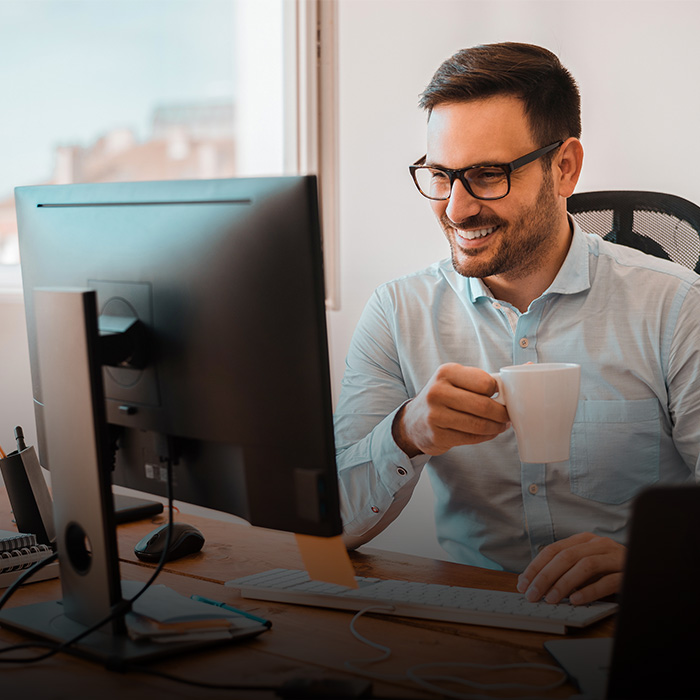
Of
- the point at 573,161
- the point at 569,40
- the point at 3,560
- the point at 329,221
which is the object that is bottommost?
the point at 3,560

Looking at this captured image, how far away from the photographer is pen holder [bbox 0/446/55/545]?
3.96ft

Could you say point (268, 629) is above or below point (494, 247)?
below

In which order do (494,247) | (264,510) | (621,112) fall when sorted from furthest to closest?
(621,112) < (494,247) < (264,510)

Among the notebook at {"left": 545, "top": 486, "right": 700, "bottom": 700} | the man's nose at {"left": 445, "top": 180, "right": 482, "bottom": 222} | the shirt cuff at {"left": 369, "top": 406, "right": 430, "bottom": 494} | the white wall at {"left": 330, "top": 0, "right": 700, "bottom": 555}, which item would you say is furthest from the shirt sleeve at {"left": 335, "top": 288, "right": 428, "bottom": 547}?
the white wall at {"left": 330, "top": 0, "right": 700, "bottom": 555}

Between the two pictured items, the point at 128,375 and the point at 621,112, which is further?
the point at 621,112

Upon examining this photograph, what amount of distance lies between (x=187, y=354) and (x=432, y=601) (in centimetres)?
41

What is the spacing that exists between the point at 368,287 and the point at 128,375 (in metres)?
1.59

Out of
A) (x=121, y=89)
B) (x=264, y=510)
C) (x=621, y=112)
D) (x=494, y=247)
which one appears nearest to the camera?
(x=264, y=510)

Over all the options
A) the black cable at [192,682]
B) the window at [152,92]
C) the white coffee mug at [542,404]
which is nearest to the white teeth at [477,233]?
the white coffee mug at [542,404]

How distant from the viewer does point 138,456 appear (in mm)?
931

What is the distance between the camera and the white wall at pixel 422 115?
1.97 metres

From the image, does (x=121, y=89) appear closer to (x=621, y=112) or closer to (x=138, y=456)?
(x=621, y=112)

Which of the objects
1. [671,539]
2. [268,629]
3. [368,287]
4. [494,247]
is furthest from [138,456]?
[368,287]

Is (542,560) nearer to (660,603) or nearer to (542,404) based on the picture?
(542,404)
